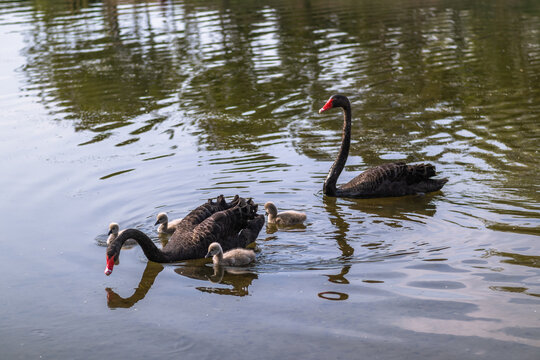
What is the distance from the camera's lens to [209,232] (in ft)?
20.7

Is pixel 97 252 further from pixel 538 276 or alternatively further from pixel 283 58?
pixel 283 58

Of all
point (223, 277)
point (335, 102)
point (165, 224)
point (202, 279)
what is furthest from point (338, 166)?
point (202, 279)

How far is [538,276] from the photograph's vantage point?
18.2 feet

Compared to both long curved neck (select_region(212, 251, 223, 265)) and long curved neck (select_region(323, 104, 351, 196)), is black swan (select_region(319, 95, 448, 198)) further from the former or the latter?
long curved neck (select_region(212, 251, 223, 265))

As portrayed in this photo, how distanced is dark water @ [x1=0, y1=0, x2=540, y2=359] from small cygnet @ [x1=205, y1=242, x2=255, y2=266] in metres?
0.09

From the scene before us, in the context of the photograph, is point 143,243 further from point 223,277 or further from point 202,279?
point 223,277

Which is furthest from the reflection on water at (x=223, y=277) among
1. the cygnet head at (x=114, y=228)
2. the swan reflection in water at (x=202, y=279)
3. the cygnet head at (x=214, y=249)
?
the cygnet head at (x=114, y=228)

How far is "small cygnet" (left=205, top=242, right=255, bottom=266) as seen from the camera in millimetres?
6102

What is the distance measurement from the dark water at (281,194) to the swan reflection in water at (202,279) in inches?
0.8

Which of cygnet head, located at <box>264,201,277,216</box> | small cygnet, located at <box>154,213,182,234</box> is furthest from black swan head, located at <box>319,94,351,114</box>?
small cygnet, located at <box>154,213,182,234</box>

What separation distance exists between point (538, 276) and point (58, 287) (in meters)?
3.64

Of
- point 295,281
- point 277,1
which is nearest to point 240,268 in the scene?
point 295,281

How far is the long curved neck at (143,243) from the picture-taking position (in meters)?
5.78

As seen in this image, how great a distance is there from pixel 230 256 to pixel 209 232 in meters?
0.33
